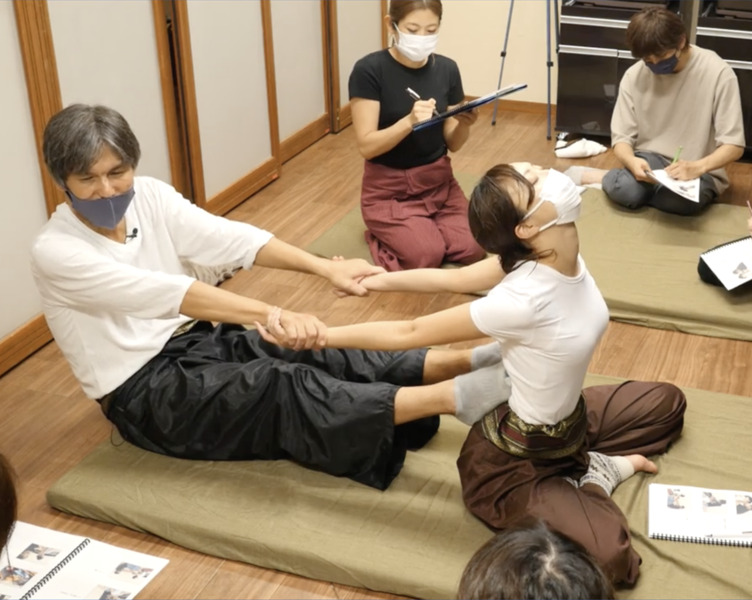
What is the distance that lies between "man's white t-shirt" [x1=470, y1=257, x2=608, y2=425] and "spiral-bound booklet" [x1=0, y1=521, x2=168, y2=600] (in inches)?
36.8

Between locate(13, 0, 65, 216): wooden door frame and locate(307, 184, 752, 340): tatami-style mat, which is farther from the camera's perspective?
locate(307, 184, 752, 340): tatami-style mat

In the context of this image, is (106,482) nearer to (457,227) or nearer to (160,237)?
(160,237)

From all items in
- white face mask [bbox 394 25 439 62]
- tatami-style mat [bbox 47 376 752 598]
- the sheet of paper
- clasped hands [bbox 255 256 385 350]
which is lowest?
tatami-style mat [bbox 47 376 752 598]

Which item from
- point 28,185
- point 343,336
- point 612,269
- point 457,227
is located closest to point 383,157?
point 457,227

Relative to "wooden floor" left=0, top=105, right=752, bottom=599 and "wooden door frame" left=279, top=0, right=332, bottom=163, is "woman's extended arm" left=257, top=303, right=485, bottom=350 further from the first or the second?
"wooden door frame" left=279, top=0, right=332, bottom=163

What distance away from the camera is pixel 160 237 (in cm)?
262

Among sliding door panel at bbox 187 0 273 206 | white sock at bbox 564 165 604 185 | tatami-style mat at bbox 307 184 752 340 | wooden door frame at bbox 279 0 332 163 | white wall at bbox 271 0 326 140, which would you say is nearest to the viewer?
tatami-style mat at bbox 307 184 752 340

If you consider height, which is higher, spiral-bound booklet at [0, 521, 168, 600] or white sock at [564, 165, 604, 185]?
white sock at [564, 165, 604, 185]

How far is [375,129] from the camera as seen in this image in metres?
3.71

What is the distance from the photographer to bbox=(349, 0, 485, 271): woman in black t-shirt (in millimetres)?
3617

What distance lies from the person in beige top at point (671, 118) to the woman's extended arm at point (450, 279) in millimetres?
1654

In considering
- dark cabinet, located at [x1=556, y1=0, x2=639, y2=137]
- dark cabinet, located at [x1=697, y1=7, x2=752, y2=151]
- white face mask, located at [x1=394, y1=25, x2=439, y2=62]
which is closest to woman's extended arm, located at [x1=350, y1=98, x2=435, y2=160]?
white face mask, located at [x1=394, y1=25, x2=439, y2=62]

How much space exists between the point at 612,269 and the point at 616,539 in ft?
5.32

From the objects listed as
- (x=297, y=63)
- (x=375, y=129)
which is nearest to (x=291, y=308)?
(x=375, y=129)
